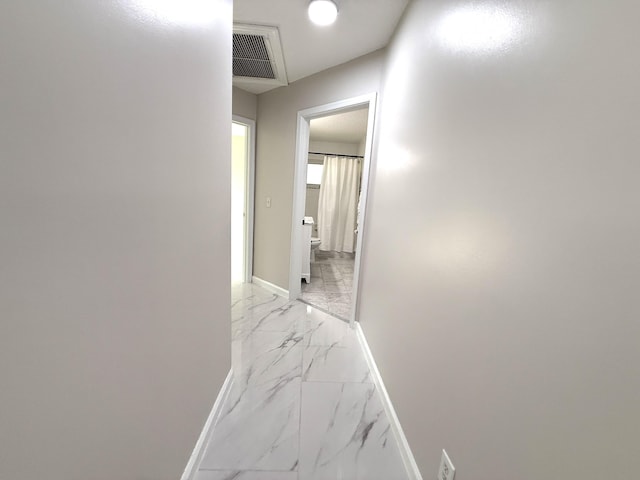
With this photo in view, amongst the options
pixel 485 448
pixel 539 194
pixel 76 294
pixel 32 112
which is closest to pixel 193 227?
pixel 76 294

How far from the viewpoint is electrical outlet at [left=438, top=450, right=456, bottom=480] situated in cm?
90

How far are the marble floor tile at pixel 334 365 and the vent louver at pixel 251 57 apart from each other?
2.35 meters

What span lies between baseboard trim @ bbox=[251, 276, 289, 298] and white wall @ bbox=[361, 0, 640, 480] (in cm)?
194

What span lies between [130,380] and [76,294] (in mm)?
332

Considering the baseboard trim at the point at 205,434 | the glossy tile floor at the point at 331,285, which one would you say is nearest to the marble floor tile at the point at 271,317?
the glossy tile floor at the point at 331,285

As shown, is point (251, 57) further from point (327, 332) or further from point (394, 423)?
point (394, 423)

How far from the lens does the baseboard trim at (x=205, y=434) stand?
110cm

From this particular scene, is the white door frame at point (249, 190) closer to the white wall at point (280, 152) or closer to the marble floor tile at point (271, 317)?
the white wall at point (280, 152)

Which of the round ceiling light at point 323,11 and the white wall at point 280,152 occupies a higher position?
the round ceiling light at point 323,11

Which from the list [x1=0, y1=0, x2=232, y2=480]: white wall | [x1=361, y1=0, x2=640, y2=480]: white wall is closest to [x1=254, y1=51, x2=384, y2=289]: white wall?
[x1=361, y1=0, x2=640, y2=480]: white wall

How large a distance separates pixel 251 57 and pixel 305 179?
111 centimetres

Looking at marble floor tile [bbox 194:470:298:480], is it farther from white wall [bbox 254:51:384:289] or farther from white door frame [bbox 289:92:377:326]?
white wall [bbox 254:51:384:289]

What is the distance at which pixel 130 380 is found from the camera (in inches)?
28.1

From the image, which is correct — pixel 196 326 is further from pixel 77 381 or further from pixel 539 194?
pixel 539 194
